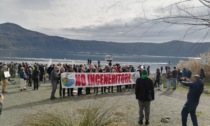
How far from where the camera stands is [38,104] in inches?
673

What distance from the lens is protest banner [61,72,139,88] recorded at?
64.2ft

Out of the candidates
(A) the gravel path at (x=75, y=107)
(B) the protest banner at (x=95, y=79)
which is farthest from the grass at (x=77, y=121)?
(B) the protest banner at (x=95, y=79)

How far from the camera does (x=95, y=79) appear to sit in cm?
2097

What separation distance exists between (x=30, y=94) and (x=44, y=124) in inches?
585

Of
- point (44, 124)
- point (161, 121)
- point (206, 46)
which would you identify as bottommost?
point (161, 121)

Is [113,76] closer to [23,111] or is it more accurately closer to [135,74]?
[135,74]

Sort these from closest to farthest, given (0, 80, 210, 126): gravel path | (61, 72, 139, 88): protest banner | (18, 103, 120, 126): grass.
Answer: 1. (18, 103, 120, 126): grass
2. (0, 80, 210, 126): gravel path
3. (61, 72, 139, 88): protest banner

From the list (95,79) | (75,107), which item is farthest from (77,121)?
(95,79)

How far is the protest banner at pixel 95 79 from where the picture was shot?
19562 millimetres

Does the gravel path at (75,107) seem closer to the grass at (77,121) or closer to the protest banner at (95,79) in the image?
the protest banner at (95,79)

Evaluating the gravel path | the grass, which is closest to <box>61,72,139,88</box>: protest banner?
the gravel path

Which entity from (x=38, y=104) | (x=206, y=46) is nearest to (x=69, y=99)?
(x=38, y=104)

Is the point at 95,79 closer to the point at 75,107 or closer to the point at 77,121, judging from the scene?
the point at 75,107

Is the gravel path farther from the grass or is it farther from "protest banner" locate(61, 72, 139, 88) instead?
the grass
